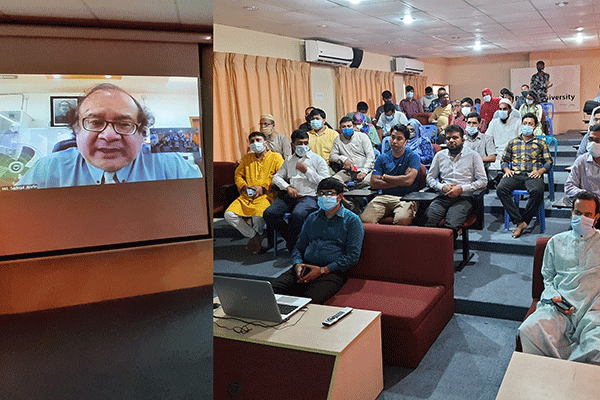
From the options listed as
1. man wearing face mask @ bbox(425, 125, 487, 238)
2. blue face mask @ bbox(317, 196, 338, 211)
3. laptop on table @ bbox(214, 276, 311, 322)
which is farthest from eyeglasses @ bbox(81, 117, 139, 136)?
man wearing face mask @ bbox(425, 125, 487, 238)

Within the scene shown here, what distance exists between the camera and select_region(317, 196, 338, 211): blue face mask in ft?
8.05

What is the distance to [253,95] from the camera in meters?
5.34

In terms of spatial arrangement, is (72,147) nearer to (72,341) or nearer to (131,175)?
(131,175)

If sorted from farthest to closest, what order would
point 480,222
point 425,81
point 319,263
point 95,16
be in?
1. point 425,81
2. point 480,222
3. point 319,263
4. point 95,16

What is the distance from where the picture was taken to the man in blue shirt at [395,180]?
330 centimetres

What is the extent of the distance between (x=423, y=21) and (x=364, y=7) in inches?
45.9

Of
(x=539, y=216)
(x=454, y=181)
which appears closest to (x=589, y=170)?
(x=539, y=216)

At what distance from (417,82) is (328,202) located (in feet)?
25.9

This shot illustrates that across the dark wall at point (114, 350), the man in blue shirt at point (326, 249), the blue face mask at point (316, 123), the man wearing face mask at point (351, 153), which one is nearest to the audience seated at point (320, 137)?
the blue face mask at point (316, 123)

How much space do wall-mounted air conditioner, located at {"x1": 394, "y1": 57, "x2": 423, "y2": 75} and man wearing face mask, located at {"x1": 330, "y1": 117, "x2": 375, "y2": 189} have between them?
4.77m

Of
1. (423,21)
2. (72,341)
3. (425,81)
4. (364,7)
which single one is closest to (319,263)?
(72,341)

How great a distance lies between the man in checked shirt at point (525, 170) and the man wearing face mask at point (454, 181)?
1.22 feet

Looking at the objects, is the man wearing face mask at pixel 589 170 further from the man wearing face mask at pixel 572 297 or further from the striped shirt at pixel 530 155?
the man wearing face mask at pixel 572 297

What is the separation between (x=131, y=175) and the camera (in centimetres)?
30
